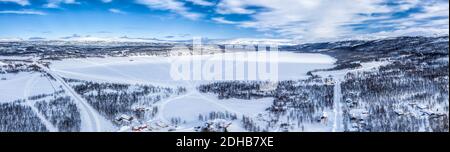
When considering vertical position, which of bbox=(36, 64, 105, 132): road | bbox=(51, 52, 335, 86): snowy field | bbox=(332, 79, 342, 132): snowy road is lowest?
bbox=(36, 64, 105, 132): road

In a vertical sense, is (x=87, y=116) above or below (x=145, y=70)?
below

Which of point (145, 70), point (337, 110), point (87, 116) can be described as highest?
point (145, 70)

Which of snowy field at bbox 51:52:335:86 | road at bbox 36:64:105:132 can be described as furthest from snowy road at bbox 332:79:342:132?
snowy field at bbox 51:52:335:86

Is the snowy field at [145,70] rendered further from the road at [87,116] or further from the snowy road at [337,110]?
the snowy road at [337,110]

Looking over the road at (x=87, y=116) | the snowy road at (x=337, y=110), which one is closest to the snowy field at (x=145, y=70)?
the road at (x=87, y=116)

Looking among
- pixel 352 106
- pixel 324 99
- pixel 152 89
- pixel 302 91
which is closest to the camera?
pixel 352 106

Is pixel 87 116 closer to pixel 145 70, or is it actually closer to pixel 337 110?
pixel 337 110

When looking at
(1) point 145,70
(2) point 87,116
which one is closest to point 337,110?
(2) point 87,116

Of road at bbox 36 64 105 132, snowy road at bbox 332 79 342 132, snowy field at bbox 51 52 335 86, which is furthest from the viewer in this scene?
snowy field at bbox 51 52 335 86

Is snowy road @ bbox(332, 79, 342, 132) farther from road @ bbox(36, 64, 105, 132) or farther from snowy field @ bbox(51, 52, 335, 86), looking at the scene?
snowy field @ bbox(51, 52, 335, 86)

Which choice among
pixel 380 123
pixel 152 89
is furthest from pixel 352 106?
pixel 152 89
